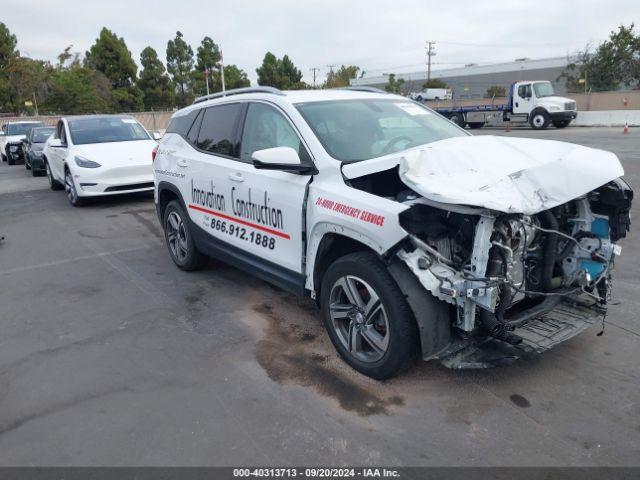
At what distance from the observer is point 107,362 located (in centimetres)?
407

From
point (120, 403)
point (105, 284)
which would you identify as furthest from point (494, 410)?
point (105, 284)

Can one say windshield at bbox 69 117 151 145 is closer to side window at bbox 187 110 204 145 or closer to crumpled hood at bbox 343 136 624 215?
side window at bbox 187 110 204 145

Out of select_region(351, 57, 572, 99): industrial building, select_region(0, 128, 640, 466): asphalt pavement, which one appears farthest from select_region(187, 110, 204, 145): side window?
select_region(351, 57, 572, 99): industrial building

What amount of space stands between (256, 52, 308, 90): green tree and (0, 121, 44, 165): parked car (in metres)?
36.1

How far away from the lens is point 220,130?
5184 millimetres

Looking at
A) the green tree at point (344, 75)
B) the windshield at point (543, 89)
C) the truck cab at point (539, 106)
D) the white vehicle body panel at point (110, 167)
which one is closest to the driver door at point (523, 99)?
the truck cab at point (539, 106)

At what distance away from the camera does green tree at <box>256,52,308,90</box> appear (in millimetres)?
56750

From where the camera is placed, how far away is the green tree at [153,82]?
169 ft

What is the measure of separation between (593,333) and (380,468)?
237 cm

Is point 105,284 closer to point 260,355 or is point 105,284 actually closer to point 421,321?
point 260,355

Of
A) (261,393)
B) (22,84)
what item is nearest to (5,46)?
(22,84)

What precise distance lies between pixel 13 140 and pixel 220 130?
20.0m

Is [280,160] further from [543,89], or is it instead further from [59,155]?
[543,89]

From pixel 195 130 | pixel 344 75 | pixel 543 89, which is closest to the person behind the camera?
pixel 195 130
